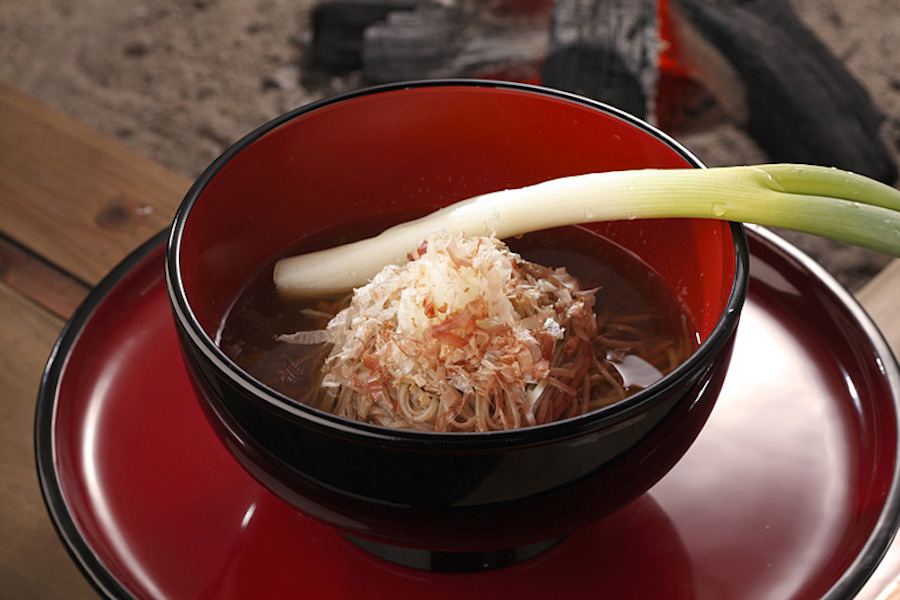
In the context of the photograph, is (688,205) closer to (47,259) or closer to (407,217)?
(407,217)

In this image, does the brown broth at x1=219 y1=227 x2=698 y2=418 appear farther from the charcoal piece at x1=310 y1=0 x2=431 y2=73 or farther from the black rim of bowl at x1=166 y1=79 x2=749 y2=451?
the charcoal piece at x1=310 y1=0 x2=431 y2=73

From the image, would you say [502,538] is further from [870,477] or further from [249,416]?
[870,477]

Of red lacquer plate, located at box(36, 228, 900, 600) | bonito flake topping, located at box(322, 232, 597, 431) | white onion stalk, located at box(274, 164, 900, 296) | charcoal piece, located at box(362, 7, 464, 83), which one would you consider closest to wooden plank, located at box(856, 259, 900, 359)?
red lacquer plate, located at box(36, 228, 900, 600)

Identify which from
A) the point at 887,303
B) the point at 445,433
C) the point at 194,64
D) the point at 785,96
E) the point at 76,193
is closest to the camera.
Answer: the point at 445,433

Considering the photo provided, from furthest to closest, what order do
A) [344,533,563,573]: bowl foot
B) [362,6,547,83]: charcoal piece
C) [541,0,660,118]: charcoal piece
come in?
[362,6,547,83]: charcoal piece → [541,0,660,118]: charcoal piece → [344,533,563,573]: bowl foot

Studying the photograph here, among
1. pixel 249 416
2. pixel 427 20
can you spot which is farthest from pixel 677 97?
pixel 249 416

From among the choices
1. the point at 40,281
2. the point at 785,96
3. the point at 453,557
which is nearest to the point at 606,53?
the point at 785,96
